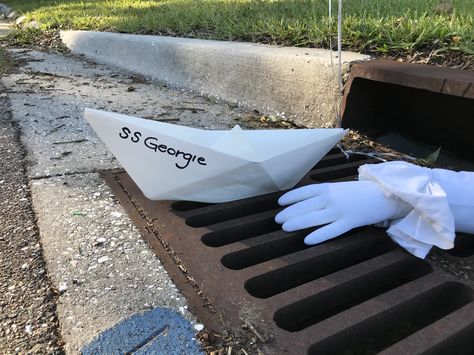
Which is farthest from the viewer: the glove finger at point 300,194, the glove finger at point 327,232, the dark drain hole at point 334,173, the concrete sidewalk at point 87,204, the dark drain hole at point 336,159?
the dark drain hole at point 336,159

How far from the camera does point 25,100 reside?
275 cm

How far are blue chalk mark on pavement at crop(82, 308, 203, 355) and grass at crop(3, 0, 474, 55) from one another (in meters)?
1.68

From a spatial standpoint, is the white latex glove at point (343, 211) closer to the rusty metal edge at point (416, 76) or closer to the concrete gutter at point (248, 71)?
the rusty metal edge at point (416, 76)

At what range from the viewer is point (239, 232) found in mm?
1472

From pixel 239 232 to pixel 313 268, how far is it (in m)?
0.26

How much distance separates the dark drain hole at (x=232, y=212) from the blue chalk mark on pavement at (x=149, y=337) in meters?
0.45

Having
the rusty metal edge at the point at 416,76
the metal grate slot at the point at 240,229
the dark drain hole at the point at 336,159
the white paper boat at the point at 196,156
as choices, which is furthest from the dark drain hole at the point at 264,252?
the rusty metal edge at the point at 416,76

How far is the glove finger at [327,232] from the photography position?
1.39 metres

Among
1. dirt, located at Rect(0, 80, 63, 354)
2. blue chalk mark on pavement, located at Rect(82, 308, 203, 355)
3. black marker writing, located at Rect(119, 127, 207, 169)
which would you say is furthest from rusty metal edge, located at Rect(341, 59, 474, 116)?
dirt, located at Rect(0, 80, 63, 354)

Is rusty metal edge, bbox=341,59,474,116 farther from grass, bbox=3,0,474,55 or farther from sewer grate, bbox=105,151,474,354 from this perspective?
sewer grate, bbox=105,151,474,354

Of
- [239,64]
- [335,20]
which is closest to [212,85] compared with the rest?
[239,64]

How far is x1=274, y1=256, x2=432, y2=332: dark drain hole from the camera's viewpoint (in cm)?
115

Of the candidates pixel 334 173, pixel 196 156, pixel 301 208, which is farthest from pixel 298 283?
pixel 334 173

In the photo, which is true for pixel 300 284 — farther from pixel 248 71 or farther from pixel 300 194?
pixel 248 71
